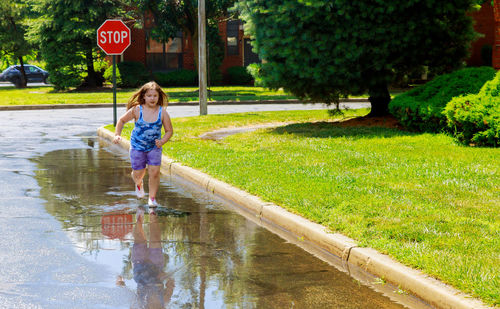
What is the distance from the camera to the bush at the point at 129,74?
1599 inches

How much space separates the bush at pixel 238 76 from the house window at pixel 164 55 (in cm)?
351

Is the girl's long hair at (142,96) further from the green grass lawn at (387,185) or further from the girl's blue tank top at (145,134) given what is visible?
the green grass lawn at (387,185)

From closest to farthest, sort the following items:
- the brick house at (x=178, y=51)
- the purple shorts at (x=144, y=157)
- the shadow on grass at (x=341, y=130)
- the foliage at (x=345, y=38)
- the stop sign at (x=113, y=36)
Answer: the purple shorts at (x=144, y=157) → the shadow on grass at (x=341, y=130) → the foliage at (x=345, y=38) → the stop sign at (x=113, y=36) → the brick house at (x=178, y=51)

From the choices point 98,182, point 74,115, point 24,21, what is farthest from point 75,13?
point 98,182

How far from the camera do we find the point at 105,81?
44.5 m

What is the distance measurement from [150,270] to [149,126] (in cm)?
304

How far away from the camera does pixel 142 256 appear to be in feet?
20.6

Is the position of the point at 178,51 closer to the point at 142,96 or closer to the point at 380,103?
the point at 380,103

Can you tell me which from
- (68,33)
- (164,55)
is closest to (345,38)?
(68,33)

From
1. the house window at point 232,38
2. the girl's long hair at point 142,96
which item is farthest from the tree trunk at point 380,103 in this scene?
the house window at point 232,38

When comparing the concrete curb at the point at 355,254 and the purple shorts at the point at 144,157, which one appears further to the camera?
the purple shorts at the point at 144,157

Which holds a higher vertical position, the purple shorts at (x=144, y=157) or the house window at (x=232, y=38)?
the house window at (x=232, y=38)

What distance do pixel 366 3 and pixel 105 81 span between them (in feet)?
102

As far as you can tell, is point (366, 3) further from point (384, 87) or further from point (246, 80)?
point (246, 80)
